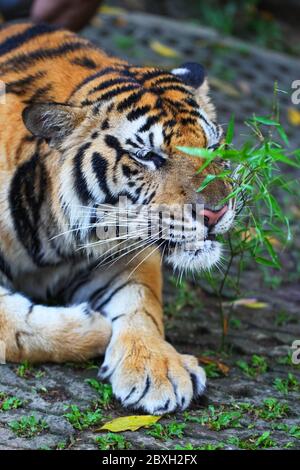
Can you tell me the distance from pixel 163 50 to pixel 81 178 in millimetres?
3648

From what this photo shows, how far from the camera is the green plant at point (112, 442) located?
2553 mm

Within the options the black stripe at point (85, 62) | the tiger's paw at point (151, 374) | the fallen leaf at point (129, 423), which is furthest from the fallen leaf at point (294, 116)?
the fallen leaf at point (129, 423)

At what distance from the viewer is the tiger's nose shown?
2.80 meters

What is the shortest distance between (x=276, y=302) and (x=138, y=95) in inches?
55.0

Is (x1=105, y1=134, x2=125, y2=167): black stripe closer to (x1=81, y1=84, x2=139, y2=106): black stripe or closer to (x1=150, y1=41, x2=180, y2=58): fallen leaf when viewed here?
(x1=81, y1=84, x2=139, y2=106): black stripe

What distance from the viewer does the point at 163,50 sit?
256 inches

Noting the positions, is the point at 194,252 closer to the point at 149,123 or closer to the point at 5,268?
the point at 149,123

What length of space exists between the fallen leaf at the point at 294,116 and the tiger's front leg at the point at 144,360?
120 inches

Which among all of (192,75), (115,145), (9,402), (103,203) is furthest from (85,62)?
(9,402)

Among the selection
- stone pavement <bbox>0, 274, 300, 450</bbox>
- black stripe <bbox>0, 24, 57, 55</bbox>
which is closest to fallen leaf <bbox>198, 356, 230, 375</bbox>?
stone pavement <bbox>0, 274, 300, 450</bbox>

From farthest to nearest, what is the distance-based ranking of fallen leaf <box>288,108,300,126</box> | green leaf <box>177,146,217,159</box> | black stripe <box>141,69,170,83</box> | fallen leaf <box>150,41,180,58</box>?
1. fallen leaf <box>150,41,180,58</box>
2. fallen leaf <box>288,108,300,126</box>
3. black stripe <box>141,69,170,83</box>
4. green leaf <box>177,146,217,159</box>

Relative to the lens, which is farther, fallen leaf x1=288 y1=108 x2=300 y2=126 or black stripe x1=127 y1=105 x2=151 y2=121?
fallen leaf x1=288 y1=108 x2=300 y2=126

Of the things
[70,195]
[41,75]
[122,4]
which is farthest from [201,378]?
[122,4]

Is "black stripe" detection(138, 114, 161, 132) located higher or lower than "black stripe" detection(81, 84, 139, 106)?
lower
